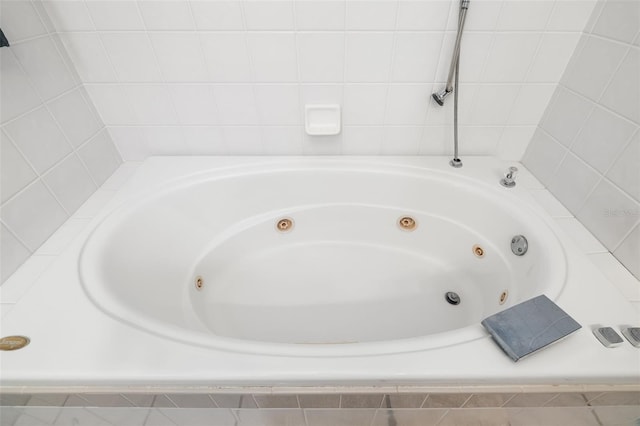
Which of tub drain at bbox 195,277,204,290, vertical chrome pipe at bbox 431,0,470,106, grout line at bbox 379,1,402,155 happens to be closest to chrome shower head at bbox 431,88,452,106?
vertical chrome pipe at bbox 431,0,470,106

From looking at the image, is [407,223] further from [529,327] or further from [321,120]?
[529,327]

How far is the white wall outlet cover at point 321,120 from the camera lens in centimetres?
107

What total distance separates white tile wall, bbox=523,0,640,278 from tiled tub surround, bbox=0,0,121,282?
156cm

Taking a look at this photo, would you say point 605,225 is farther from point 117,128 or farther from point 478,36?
point 117,128

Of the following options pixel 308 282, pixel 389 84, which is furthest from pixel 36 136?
pixel 389 84

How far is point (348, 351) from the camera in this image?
2.07ft

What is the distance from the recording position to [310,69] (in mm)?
993

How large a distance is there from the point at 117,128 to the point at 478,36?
1.33 metres

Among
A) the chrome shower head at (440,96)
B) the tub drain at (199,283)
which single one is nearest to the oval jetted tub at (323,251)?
the tub drain at (199,283)

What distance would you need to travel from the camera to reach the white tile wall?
2.50 ft

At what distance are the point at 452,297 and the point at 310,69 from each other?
99 centimetres

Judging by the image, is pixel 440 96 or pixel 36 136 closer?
A: pixel 36 136

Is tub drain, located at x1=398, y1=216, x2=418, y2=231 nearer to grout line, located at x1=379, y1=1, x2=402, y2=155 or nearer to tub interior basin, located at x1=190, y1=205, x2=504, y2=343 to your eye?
tub interior basin, located at x1=190, y1=205, x2=504, y2=343

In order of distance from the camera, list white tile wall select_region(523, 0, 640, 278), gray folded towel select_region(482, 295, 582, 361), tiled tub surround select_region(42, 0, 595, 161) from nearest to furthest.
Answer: gray folded towel select_region(482, 295, 582, 361), white tile wall select_region(523, 0, 640, 278), tiled tub surround select_region(42, 0, 595, 161)
